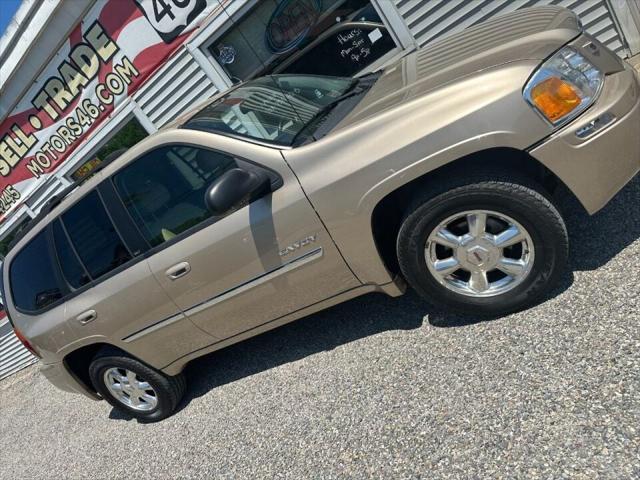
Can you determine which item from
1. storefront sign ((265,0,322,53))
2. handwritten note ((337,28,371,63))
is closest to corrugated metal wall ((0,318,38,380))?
storefront sign ((265,0,322,53))

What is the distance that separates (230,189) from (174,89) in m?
4.83

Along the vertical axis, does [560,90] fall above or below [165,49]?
below

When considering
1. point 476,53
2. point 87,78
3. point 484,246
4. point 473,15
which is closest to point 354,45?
point 473,15

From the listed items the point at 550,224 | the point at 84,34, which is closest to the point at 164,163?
the point at 550,224

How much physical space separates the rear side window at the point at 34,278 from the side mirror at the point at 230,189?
6.45 ft

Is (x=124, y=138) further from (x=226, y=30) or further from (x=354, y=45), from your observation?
(x=354, y=45)

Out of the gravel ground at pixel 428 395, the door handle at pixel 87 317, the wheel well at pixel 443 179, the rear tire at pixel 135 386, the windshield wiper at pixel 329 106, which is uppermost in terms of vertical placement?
the windshield wiper at pixel 329 106

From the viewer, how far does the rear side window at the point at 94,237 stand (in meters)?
3.73

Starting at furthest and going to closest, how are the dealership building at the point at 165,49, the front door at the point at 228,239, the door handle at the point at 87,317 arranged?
the dealership building at the point at 165,49, the door handle at the point at 87,317, the front door at the point at 228,239

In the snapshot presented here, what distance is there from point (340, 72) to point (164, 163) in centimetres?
378

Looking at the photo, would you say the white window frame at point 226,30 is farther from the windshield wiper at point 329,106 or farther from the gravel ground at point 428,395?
the gravel ground at point 428,395

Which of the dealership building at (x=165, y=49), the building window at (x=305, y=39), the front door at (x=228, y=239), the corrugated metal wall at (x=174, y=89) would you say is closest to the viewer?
the front door at (x=228, y=239)

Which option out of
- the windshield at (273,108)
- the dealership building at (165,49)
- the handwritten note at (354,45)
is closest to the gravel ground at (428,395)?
the windshield at (273,108)

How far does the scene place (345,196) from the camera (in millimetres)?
2938
